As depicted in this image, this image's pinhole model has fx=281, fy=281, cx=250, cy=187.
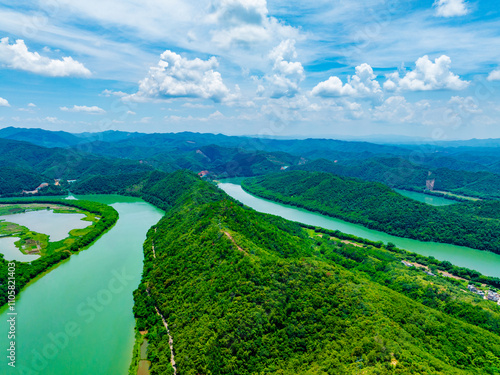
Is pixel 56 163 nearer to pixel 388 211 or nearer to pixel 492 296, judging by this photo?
pixel 388 211

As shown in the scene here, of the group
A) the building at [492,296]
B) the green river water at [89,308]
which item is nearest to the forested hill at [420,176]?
the green river water at [89,308]

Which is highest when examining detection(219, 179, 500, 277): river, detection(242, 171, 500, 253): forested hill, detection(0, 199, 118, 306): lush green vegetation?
detection(242, 171, 500, 253): forested hill

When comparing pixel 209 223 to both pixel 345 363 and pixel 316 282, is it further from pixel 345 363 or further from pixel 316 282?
pixel 345 363

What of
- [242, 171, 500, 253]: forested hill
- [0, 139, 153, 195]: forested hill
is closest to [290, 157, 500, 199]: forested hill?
[242, 171, 500, 253]: forested hill

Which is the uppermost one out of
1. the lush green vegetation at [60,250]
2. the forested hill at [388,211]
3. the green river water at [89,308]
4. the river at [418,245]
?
the forested hill at [388,211]

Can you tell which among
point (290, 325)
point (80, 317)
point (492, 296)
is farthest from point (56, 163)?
point (492, 296)

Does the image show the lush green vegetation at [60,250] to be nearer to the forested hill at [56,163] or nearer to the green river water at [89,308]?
the green river water at [89,308]

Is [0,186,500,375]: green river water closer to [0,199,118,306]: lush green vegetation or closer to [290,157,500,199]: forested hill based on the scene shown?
[0,199,118,306]: lush green vegetation
